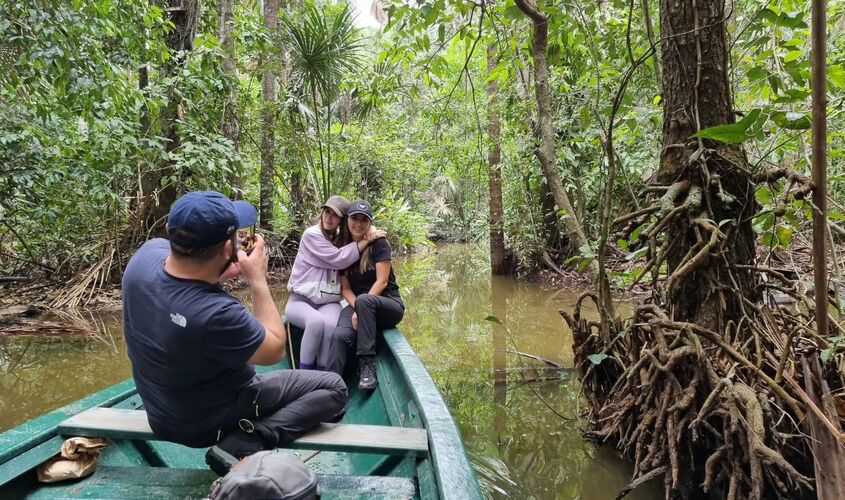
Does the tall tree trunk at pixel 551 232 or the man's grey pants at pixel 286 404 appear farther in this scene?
the tall tree trunk at pixel 551 232

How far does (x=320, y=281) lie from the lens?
10.4 ft

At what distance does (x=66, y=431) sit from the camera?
173 cm

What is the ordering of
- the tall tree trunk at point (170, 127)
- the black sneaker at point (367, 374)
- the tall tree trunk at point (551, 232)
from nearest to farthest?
the black sneaker at point (367, 374), the tall tree trunk at point (170, 127), the tall tree trunk at point (551, 232)

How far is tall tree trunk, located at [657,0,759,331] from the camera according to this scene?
7.25 ft

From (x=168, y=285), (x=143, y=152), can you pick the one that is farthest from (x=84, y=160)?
(x=168, y=285)

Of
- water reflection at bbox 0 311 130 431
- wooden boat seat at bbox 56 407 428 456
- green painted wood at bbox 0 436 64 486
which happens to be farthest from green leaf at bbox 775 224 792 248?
water reflection at bbox 0 311 130 431

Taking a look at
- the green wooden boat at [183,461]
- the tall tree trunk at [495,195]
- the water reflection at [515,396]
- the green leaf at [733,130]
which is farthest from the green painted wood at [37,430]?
the tall tree trunk at [495,195]

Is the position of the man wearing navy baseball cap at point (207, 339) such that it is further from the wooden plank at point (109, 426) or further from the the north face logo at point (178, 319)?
the wooden plank at point (109, 426)

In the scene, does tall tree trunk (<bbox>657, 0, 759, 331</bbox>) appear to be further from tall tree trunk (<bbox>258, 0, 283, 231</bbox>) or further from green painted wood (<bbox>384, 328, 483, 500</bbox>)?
tall tree trunk (<bbox>258, 0, 283, 231</bbox>)

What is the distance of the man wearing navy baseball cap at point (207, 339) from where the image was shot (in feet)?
4.60

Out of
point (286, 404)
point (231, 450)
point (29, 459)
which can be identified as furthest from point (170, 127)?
point (231, 450)

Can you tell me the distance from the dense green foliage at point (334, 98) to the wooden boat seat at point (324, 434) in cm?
137

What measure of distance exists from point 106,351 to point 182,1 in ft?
15.3

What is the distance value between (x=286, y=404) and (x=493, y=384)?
255 centimetres
